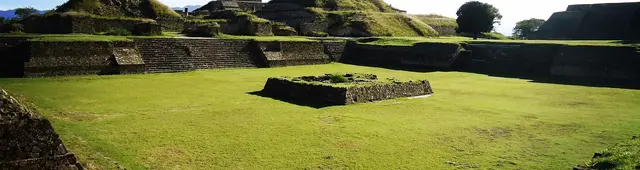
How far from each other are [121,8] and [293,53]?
1130 centimetres

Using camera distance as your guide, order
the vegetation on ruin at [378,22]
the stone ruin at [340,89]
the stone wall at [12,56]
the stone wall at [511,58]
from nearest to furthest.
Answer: the stone ruin at [340,89] < the stone wall at [12,56] < the stone wall at [511,58] < the vegetation on ruin at [378,22]

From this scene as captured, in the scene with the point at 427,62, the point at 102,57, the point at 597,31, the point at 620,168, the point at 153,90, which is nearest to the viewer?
the point at 620,168

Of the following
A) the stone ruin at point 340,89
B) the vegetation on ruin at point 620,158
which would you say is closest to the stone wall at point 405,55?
the stone ruin at point 340,89

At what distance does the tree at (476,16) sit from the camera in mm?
35656

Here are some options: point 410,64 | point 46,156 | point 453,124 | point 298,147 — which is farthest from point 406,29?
point 46,156

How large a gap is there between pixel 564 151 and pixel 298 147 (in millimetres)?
4655

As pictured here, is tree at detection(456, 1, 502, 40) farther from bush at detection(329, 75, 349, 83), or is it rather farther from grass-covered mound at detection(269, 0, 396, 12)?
bush at detection(329, 75, 349, 83)

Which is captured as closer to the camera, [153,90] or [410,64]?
[153,90]

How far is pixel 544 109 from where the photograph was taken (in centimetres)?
1240

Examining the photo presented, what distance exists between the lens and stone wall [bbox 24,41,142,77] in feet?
53.4

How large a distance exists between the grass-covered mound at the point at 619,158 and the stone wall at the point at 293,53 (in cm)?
1782

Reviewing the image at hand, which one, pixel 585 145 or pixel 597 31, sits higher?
pixel 597 31

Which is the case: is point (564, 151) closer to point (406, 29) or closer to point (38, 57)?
point (38, 57)

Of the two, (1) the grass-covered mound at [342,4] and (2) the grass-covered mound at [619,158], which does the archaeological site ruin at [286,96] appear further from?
(1) the grass-covered mound at [342,4]
